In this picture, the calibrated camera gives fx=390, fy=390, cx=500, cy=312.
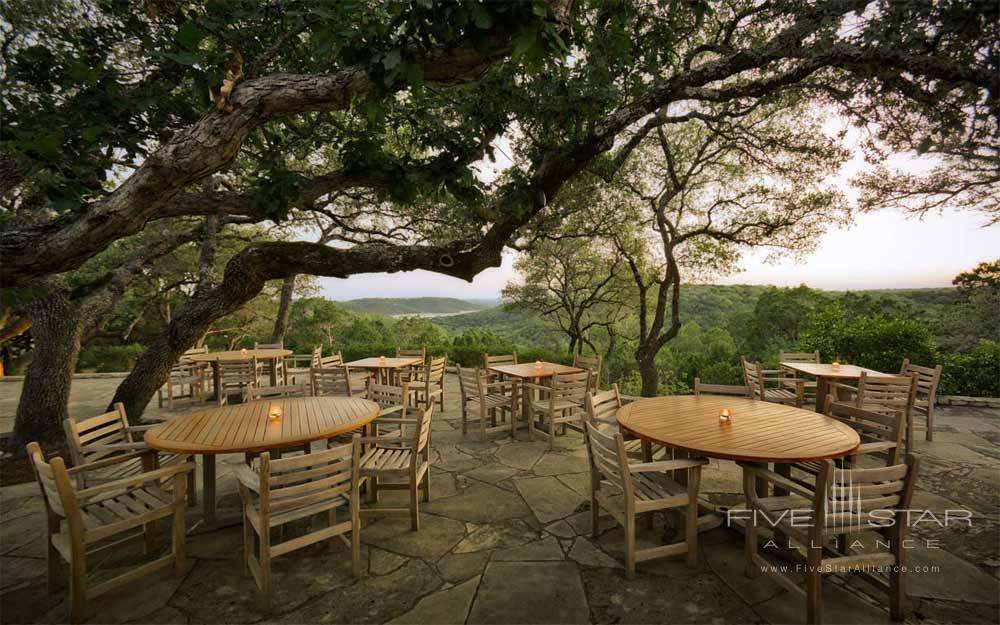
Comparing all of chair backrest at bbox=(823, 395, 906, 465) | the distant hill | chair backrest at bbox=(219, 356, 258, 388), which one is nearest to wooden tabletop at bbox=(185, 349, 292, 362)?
chair backrest at bbox=(219, 356, 258, 388)

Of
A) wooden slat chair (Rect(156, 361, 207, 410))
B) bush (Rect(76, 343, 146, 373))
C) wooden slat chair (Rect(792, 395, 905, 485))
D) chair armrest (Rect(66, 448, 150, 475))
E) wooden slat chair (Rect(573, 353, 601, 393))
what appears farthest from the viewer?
bush (Rect(76, 343, 146, 373))

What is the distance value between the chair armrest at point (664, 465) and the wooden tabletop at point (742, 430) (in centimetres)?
6

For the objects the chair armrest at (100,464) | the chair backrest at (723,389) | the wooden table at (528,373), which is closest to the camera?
the chair armrest at (100,464)

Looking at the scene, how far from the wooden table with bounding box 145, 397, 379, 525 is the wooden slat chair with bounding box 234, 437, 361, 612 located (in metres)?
0.34

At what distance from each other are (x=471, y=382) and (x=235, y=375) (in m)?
4.66

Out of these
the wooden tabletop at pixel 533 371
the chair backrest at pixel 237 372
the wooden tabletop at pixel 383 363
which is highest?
the wooden tabletop at pixel 533 371

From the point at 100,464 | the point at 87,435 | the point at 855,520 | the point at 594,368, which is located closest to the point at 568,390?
the point at 594,368

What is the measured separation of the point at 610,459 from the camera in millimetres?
2438

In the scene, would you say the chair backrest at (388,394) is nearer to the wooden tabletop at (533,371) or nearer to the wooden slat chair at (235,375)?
the wooden tabletop at (533,371)

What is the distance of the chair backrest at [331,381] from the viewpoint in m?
4.92

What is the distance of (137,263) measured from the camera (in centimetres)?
551

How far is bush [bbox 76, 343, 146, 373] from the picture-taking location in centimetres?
1191

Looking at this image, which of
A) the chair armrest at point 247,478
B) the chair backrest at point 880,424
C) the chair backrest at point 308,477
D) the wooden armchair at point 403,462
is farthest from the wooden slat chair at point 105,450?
the chair backrest at point 880,424

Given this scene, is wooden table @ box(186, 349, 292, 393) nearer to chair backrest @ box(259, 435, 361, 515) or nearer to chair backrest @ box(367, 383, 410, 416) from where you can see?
chair backrest @ box(367, 383, 410, 416)
